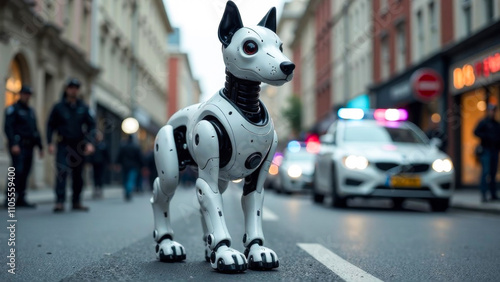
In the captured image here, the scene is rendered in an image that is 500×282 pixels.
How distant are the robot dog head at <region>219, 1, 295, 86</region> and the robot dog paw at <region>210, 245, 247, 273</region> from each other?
1072 millimetres

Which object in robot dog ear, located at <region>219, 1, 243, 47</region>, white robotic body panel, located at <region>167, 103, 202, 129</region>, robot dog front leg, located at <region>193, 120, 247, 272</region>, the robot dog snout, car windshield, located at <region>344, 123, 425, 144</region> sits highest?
robot dog ear, located at <region>219, 1, 243, 47</region>

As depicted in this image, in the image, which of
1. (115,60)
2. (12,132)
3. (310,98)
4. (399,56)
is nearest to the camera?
(12,132)

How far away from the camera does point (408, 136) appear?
43.2 feet

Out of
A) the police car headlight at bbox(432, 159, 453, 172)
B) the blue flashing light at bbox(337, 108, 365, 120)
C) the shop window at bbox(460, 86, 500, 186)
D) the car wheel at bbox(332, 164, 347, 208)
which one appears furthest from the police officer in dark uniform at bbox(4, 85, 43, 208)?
the shop window at bbox(460, 86, 500, 186)

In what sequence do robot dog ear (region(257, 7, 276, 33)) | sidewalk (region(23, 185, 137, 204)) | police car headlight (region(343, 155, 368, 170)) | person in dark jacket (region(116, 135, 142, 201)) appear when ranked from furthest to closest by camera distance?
person in dark jacket (region(116, 135, 142, 201)) < sidewalk (region(23, 185, 137, 204)) < police car headlight (region(343, 155, 368, 170)) < robot dog ear (region(257, 7, 276, 33))

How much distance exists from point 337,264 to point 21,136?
747 cm

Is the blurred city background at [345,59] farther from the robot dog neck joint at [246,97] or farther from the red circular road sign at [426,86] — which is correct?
the robot dog neck joint at [246,97]

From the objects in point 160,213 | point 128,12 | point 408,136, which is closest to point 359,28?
point 128,12

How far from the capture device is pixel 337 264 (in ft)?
16.0

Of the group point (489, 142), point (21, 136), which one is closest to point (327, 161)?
point (489, 142)

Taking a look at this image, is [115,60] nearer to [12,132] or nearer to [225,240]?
[12,132]

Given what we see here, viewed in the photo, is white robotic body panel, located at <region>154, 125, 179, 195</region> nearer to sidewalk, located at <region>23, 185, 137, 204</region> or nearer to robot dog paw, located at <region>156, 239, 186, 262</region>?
robot dog paw, located at <region>156, 239, 186, 262</region>

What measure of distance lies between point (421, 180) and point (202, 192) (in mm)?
8155

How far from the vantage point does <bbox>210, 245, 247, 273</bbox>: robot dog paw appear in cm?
412
